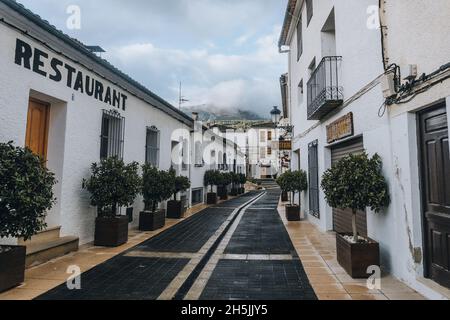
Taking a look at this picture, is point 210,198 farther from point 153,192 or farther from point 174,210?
point 153,192

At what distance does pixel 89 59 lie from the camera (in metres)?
6.68

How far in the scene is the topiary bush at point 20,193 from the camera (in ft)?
12.8

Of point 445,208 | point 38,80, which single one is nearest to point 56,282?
point 38,80

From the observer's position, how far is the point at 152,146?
10445 mm

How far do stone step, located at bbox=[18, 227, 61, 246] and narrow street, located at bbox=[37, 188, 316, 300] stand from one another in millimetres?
1317

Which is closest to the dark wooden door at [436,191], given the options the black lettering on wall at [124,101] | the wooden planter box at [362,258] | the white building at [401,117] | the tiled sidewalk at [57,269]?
the white building at [401,117]

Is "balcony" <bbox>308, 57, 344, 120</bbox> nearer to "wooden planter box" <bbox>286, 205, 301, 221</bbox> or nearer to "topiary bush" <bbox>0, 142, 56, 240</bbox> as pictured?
"wooden planter box" <bbox>286, 205, 301, 221</bbox>

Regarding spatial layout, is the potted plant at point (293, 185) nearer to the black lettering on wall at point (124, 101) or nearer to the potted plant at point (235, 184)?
the black lettering on wall at point (124, 101)

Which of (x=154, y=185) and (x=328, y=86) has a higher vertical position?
(x=328, y=86)

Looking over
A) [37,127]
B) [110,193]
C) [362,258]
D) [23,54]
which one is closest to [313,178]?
[362,258]

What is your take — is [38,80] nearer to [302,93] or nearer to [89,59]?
[89,59]

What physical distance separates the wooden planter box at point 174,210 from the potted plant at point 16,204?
271 inches

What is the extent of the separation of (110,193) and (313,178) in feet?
20.5
